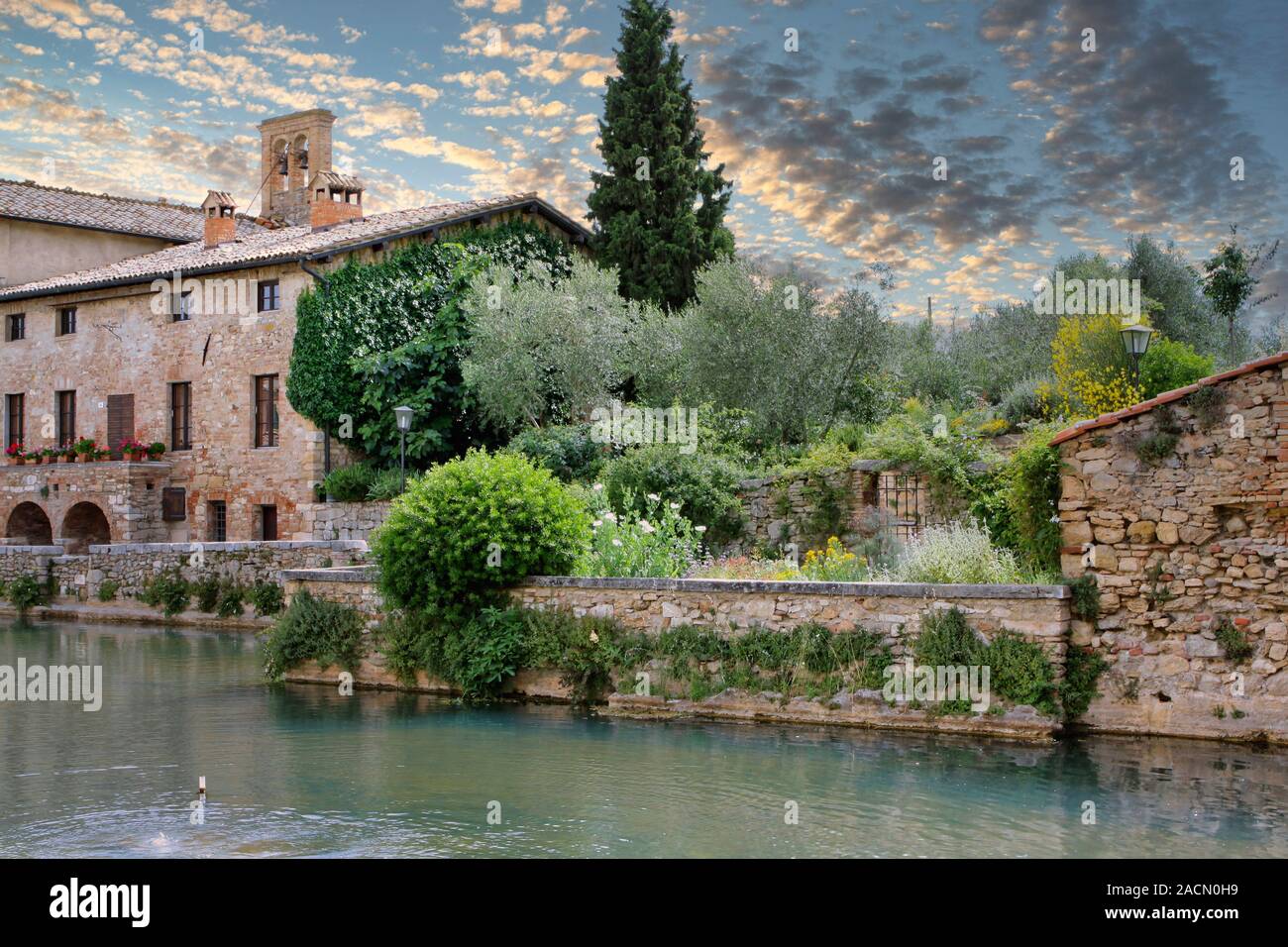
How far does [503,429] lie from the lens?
2520 centimetres

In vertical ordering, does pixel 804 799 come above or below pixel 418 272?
below

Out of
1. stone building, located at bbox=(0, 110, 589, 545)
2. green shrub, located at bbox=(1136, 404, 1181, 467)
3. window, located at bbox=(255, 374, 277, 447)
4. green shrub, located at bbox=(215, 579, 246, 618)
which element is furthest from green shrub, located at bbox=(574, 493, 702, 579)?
window, located at bbox=(255, 374, 277, 447)

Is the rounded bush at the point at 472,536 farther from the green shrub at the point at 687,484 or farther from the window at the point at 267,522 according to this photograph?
the window at the point at 267,522

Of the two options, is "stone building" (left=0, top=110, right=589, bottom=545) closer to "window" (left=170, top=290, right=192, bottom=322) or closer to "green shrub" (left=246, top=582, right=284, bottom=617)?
"window" (left=170, top=290, right=192, bottom=322)

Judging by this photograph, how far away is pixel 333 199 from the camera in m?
29.7

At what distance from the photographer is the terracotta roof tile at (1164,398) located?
32.9 feet

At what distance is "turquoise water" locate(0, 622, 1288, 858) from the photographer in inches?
301

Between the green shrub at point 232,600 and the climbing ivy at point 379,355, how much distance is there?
446cm

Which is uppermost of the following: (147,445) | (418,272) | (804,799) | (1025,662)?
(418,272)

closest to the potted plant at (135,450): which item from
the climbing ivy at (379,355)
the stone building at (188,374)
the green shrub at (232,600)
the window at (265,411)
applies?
the stone building at (188,374)
